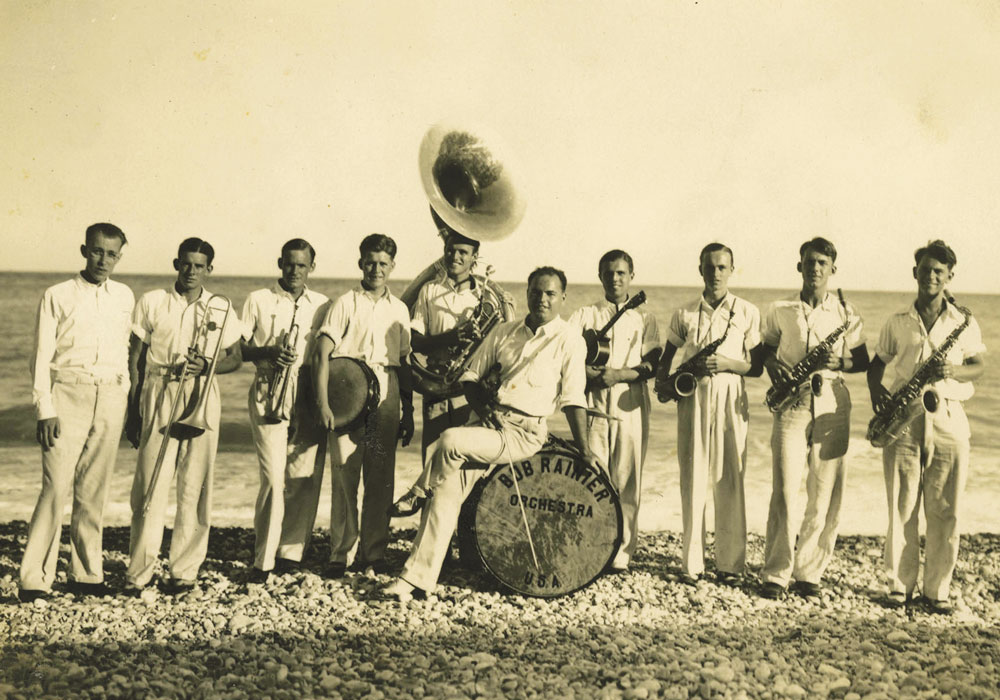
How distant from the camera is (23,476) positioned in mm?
9531

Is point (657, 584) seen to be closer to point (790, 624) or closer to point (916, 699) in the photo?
point (790, 624)

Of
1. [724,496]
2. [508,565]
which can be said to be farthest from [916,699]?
[508,565]

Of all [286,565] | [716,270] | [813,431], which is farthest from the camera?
[286,565]

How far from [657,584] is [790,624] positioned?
0.95 meters

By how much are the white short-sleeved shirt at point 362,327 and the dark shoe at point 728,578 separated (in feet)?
8.61

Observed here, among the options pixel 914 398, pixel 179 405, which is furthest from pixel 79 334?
pixel 914 398

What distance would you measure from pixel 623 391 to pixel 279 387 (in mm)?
2263

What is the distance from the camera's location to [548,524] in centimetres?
479

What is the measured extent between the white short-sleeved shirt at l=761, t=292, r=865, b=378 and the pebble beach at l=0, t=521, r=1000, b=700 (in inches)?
62.2

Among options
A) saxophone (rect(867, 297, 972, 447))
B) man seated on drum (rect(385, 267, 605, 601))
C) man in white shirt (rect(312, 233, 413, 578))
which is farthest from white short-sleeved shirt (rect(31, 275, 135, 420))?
saxophone (rect(867, 297, 972, 447))

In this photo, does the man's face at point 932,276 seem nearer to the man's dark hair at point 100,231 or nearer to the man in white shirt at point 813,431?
the man in white shirt at point 813,431

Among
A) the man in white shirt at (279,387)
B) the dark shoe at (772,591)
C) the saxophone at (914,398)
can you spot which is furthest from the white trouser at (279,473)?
the saxophone at (914,398)

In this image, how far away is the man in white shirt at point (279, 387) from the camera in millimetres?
5082

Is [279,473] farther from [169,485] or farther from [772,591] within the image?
[772,591]
